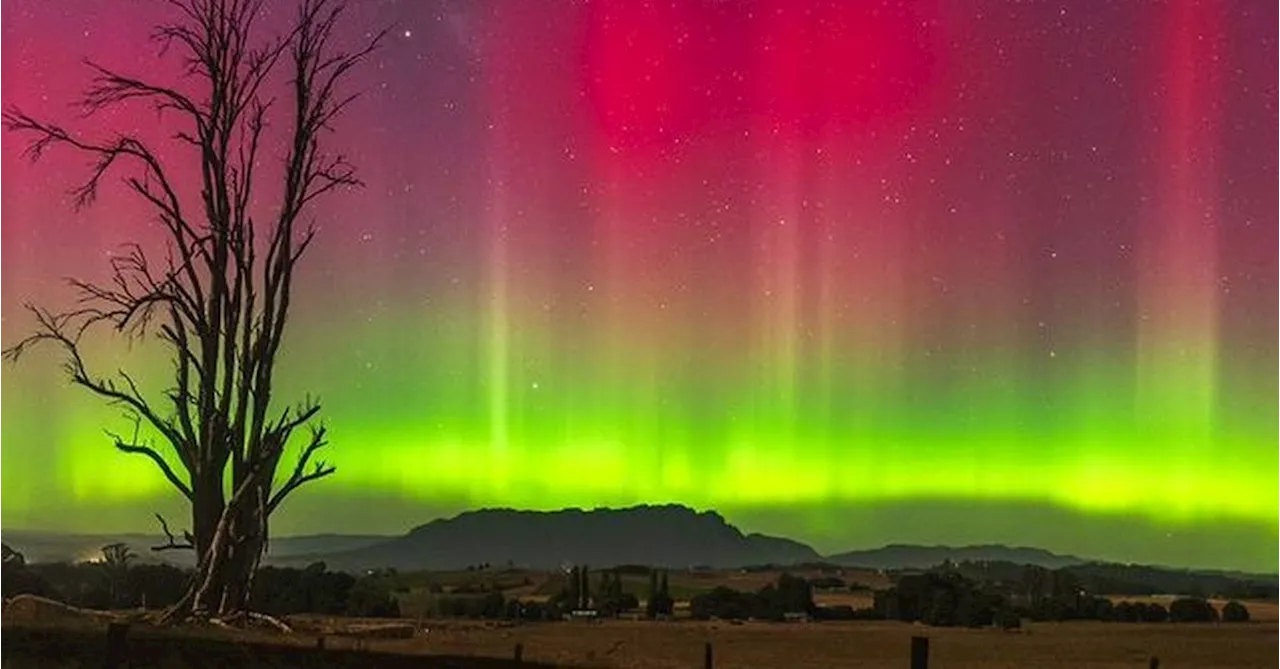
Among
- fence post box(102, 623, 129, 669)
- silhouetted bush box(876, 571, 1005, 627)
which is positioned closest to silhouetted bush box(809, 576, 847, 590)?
silhouetted bush box(876, 571, 1005, 627)

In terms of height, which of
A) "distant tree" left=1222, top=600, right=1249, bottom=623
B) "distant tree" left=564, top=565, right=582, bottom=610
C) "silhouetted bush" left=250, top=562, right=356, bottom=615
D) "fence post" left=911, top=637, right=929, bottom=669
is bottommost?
"distant tree" left=1222, top=600, right=1249, bottom=623

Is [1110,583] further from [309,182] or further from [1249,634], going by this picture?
[309,182]

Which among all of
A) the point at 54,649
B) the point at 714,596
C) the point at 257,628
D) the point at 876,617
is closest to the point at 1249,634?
the point at 876,617

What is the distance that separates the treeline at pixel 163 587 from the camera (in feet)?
168

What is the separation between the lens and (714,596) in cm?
11406

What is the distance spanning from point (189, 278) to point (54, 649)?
36.2 feet

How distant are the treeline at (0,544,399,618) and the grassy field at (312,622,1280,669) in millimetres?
5217

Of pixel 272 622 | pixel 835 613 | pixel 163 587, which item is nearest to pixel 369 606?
pixel 163 587

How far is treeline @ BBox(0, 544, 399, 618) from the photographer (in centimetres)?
5134

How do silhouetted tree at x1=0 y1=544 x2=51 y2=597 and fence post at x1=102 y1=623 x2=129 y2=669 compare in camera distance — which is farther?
silhouetted tree at x1=0 y1=544 x2=51 y2=597

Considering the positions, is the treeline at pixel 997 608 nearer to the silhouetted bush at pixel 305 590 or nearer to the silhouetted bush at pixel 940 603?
the silhouetted bush at pixel 940 603

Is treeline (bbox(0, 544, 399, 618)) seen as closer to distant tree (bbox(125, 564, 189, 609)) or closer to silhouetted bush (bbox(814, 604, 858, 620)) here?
distant tree (bbox(125, 564, 189, 609))

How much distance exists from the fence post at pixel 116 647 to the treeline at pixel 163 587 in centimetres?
3020

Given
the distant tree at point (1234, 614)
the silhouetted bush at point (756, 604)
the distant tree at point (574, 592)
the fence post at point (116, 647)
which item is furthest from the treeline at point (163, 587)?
the distant tree at point (1234, 614)
